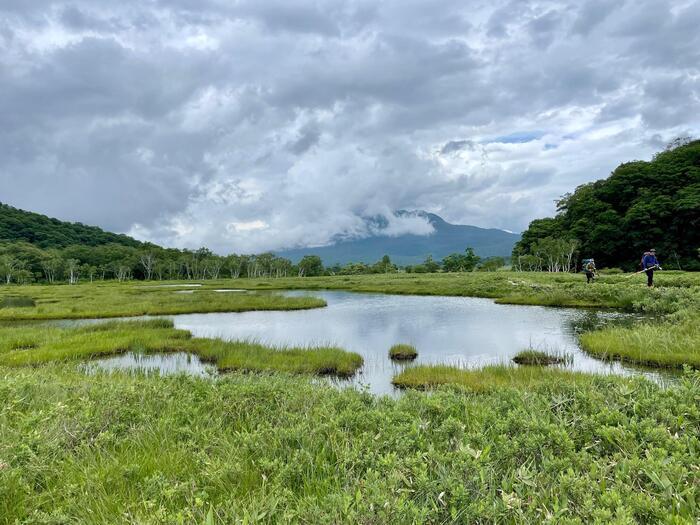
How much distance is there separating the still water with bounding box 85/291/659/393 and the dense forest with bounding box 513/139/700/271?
6455 cm

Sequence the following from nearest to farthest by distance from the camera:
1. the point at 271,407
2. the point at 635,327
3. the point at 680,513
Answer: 1. the point at 680,513
2. the point at 271,407
3. the point at 635,327

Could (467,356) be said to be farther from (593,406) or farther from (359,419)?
(359,419)

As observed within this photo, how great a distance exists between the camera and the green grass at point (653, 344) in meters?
13.9

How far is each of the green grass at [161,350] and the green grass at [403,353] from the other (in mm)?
1773

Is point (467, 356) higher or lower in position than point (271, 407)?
lower

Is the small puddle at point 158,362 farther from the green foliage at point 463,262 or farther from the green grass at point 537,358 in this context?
the green foliage at point 463,262

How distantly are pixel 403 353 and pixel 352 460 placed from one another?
1241 cm

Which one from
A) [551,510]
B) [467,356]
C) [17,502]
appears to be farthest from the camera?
[467,356]

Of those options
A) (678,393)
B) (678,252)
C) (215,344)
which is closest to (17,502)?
(678,393)

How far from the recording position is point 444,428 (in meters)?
5.75

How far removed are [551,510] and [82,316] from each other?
38619 mm

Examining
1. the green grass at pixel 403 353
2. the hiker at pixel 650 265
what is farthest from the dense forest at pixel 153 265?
the green grass at pixel 403 353

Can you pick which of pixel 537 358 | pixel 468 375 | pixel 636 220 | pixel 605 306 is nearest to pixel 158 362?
pixel 468 375

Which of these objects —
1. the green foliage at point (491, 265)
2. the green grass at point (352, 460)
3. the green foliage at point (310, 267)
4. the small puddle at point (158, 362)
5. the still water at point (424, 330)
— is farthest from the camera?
the green foliage at point (310, 267)
